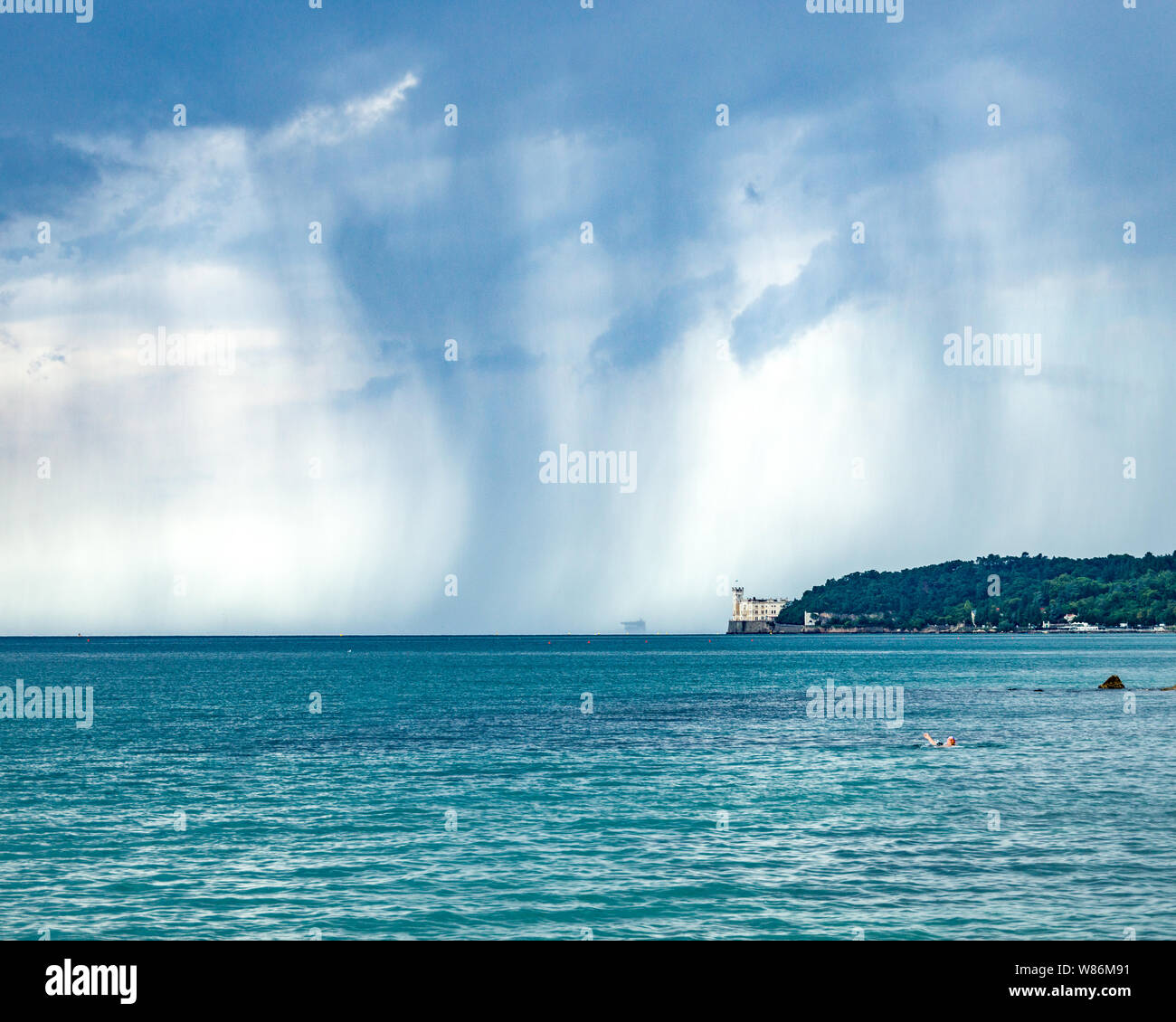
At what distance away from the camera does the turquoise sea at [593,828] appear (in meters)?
23.1

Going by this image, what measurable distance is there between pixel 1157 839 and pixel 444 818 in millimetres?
21308

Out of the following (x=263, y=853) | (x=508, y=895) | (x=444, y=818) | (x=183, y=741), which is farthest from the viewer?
(x=183, y=741)

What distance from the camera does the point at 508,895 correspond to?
24984 mm

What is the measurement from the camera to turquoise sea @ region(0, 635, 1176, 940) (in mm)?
23062

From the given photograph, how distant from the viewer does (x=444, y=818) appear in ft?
114

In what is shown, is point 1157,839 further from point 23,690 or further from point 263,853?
point 23,690

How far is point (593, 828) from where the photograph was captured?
33.0 meters
